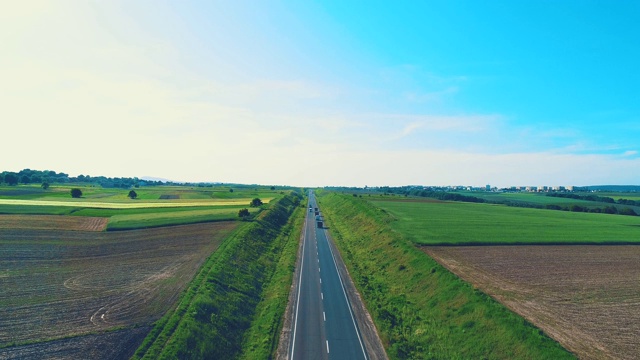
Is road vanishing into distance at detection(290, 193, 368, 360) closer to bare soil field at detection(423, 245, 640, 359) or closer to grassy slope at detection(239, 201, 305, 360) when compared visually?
grassy slope at detection(239, 201, 305, 360)

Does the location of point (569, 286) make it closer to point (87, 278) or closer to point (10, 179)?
point (87, 278)

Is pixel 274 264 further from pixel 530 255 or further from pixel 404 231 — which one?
pixel 530 255

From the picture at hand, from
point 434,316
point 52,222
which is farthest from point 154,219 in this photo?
point 434,316

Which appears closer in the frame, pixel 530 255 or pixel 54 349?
pixel 54 349

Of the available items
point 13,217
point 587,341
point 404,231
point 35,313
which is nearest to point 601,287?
point 587,341

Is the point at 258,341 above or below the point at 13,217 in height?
below

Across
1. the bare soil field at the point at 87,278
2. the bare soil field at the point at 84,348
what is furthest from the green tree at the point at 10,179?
the bare soil field at the point at 84,348

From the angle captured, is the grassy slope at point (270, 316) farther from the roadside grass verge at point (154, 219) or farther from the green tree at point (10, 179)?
the green tree at point (10, 179)
